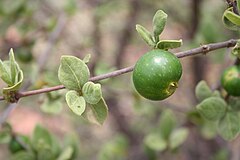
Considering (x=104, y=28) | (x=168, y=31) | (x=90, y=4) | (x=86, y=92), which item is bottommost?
(x=168, y=31)

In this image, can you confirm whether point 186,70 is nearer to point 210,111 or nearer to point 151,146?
point 151,146

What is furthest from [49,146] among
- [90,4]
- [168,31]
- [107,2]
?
[168,31]

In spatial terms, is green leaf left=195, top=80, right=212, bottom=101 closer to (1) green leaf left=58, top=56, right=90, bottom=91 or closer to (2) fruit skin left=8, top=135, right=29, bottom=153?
(1) green leaf left=58, top=56, right=90, bottom=91

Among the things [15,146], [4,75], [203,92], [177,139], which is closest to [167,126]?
[177,139]

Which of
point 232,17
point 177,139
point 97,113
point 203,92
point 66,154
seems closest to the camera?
point 232,17

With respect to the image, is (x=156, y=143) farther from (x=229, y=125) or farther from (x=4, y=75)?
(x=4, y=75)

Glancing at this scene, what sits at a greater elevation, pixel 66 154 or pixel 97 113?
pixel 97 113
